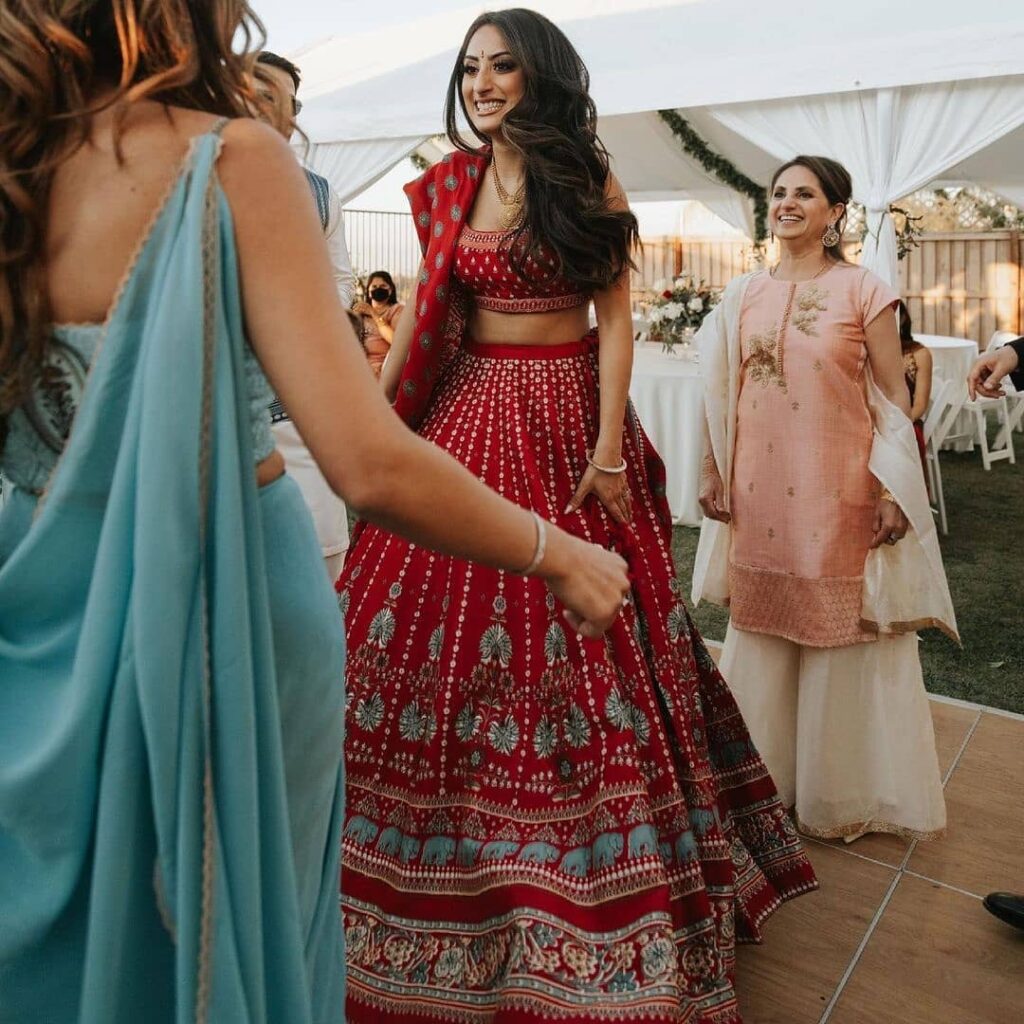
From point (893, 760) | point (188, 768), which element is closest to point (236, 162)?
point (188, 768)

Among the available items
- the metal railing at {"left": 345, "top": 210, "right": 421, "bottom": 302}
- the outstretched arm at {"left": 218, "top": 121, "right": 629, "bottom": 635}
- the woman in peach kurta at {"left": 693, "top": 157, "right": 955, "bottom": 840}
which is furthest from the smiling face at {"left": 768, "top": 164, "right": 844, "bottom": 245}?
the metal railing at {"left": 345, "top": 210, "right": 421, "bottom": 302}

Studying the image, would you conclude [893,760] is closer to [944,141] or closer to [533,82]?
[533,82]

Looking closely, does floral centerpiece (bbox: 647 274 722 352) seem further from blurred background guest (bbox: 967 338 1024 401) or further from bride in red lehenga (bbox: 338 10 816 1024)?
bride in red lehenga (bbox: 338 10 816 1024)

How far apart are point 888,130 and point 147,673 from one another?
5643mm

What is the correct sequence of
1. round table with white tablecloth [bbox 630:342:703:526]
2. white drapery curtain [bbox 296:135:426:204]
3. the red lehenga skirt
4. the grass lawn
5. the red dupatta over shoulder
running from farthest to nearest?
white drapery curtain [bbox 296:135:426:204] → round table with white tablecloth [bbox 630:342:703:526] → the grass lawn → the red dupatta over shoulder → the red lehenga skirt

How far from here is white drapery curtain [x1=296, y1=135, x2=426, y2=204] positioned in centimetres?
750

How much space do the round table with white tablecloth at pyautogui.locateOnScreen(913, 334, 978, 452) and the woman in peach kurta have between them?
198 inches

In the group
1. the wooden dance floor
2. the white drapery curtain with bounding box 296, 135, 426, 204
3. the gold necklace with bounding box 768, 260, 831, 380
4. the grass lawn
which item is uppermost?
the white drapery curtain with bounding box 296, 135, 426, 204

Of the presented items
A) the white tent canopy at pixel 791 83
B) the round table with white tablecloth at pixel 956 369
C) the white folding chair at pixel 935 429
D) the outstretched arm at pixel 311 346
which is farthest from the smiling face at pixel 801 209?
the round table with white tablecloth at pixel 956 369

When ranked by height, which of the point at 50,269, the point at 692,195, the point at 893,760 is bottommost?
the point at 893,760

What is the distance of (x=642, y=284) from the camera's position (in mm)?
14812

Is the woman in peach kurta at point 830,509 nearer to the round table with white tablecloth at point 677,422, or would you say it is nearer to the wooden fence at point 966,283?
the round table with white tablecloth at point 677,422

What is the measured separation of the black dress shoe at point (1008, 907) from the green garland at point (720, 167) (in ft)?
24.6

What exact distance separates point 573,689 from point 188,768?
107 cm
